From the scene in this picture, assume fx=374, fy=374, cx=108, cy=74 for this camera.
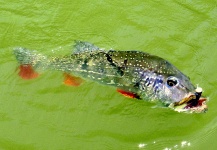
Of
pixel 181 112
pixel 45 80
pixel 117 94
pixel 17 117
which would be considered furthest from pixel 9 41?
pixel 181 112

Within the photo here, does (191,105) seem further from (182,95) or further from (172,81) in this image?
(172,81)

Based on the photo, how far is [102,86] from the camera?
18.3 ft

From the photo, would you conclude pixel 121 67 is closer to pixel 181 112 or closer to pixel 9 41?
pixel 181 112

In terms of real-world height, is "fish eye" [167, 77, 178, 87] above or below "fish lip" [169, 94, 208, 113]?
above

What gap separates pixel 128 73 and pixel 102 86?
69 cm

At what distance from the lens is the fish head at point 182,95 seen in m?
4.77

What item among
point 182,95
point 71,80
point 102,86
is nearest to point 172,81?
point 182,95

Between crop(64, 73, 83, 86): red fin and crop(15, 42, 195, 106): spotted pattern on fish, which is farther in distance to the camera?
crop(64, 73, 83, 86): red fin

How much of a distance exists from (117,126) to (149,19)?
2.27 metres

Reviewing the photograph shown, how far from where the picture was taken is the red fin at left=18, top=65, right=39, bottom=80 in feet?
18.0

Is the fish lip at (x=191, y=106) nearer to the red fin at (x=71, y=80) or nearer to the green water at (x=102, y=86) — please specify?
the green water at (x=102, y=86)

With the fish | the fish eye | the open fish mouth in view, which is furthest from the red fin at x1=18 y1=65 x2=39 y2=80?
the open fish mouth

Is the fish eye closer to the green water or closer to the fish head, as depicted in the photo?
the fish head

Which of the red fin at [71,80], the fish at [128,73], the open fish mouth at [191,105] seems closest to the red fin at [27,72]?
the fish at [128,73]
